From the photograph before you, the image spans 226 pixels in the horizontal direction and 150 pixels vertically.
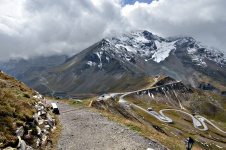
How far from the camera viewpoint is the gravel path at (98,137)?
27.2 meters

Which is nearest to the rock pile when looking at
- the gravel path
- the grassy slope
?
the grassy slope

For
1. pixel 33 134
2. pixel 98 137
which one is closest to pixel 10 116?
pixel 33 134

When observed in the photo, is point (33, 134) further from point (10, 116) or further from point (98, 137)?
point (98, 137)

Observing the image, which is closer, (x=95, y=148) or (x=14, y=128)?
(x=14, y=128)

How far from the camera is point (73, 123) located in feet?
123

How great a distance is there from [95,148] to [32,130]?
6716 mm

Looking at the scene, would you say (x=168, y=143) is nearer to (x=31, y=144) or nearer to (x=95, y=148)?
(x=95, y=148)

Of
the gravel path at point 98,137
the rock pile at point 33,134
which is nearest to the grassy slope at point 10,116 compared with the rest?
the rock pile at point 33,134

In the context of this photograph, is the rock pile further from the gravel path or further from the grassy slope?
the gravel path

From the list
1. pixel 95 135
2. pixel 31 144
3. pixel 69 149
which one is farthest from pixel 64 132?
pixel 31 144

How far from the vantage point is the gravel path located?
2716cm

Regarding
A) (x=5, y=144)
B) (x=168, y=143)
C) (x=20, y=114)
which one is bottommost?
(x=168, y=143)

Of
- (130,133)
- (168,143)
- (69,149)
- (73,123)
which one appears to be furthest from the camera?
(73,123)

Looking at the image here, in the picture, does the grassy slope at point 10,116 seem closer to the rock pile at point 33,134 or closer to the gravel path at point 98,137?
the rock pile at point 33,134
